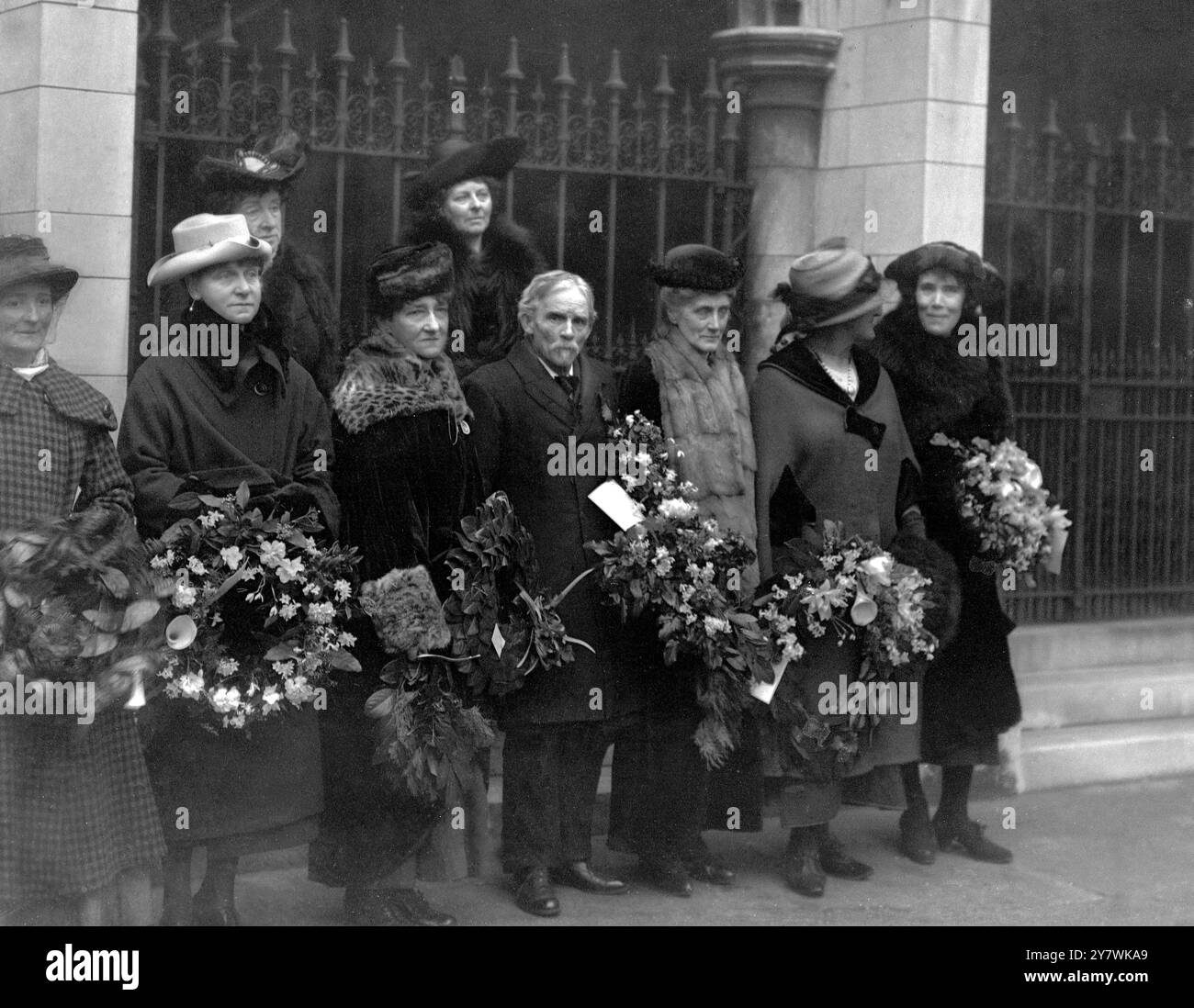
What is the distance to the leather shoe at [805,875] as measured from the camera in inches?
253

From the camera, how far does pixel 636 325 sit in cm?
819

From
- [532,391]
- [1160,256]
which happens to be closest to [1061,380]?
[1160,256]

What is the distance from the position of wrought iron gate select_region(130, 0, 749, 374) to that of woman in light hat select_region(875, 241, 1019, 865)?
1.41 m

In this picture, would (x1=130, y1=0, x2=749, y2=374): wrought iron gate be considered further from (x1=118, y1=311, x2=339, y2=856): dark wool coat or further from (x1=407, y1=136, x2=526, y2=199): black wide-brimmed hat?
(x1=118, y1=311, x2=339, y2=856): dark wool coat

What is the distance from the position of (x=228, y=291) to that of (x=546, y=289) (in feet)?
3.67

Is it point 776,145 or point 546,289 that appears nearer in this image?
point 546,289

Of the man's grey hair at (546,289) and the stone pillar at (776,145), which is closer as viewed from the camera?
the man's grey hair at (546,289)

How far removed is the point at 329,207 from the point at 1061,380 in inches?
141

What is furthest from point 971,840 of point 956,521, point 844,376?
point 844,376

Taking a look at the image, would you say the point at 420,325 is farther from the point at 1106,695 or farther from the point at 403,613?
the point at 1106,695

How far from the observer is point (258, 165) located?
6.10 meters

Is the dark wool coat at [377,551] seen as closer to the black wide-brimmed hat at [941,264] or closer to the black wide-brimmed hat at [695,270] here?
the black wide-brimmed hat at [695,270]

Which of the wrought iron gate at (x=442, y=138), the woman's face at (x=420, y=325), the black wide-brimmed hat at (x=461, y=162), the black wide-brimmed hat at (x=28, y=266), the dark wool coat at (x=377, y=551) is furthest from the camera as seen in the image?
the wrought iron gate at (x=442, y=138)

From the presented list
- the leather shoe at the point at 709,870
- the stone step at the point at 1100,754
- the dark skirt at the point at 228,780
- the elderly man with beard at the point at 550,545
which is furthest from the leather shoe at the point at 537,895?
the stone step at the point at 1100,754
